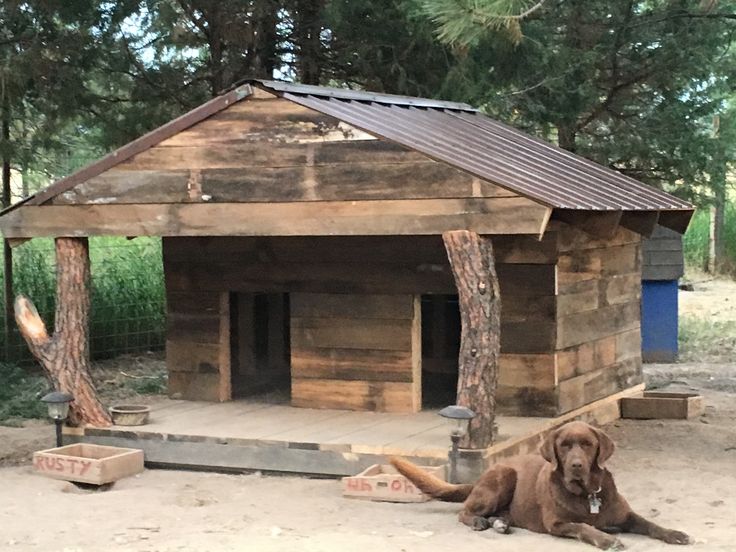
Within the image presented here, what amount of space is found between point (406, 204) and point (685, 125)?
6.36 m

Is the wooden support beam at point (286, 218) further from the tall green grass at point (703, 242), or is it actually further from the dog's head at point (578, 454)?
the tall green grass at point (703, 242)

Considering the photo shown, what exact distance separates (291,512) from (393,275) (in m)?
2.43

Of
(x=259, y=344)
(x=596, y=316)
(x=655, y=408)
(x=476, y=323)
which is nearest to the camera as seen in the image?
(x=476, y=323)

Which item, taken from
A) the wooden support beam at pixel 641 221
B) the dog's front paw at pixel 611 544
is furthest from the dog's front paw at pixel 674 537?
the wooden support beam at pixel 641 221

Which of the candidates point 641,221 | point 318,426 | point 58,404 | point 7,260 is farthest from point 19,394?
point 641,221

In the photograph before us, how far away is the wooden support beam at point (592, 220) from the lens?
760cm

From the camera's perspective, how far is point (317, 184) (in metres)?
7.17

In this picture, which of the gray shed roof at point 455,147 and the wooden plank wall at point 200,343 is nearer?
the gray shed roof at point 455,147

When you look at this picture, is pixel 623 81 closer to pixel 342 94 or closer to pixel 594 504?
pixel 342 94

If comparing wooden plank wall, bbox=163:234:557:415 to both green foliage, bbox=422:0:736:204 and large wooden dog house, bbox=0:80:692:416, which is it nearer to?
large wooden dog house, bbox=0:80:692:416

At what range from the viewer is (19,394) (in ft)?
35.7

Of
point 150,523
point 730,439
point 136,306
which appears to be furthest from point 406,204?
point 136,306

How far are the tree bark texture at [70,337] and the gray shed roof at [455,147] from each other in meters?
0.49

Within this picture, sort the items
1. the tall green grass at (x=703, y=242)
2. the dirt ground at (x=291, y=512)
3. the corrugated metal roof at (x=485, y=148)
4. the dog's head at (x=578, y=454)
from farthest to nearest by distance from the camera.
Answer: the tall green grass at (x=703, y=242)
the corrugated metal roof at (x=485, y=148)
the dirt ground at (x=291, y=512)
the dog's head at (x=578, y=454)
